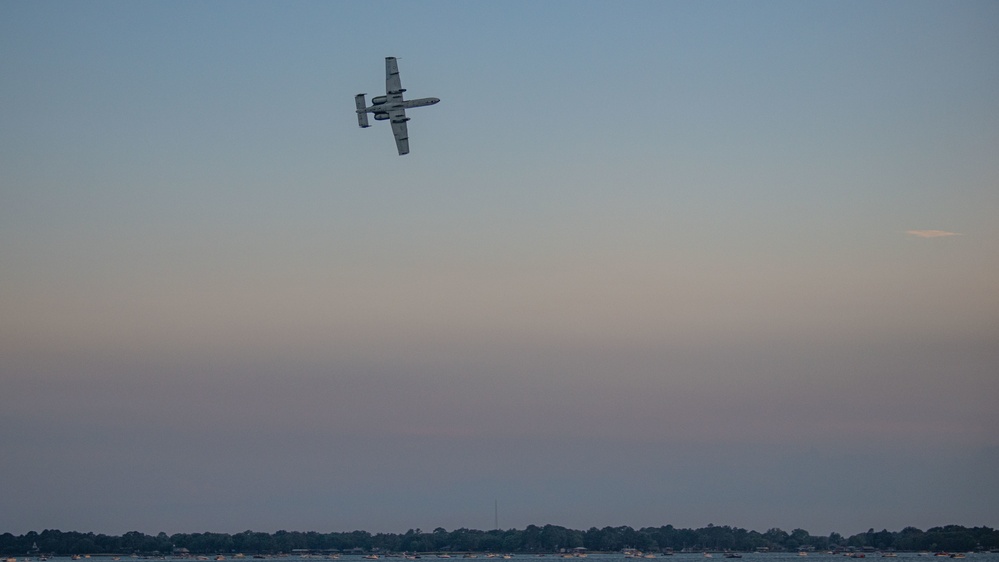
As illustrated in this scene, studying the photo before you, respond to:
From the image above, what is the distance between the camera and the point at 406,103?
132 m

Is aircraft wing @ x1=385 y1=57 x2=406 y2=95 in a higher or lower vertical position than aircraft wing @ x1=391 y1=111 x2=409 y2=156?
higher

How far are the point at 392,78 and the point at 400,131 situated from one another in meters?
4.18

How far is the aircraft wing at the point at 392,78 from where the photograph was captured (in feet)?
435

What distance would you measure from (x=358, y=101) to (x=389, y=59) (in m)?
4.12

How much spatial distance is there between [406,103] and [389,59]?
3623 mm

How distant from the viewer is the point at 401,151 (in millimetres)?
131875

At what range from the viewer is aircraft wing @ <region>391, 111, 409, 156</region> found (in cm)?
13212

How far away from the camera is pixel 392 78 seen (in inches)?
5226

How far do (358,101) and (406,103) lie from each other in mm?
4062

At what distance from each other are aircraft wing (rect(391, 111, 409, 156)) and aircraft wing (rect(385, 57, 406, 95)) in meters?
1.76

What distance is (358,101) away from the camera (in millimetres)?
134000

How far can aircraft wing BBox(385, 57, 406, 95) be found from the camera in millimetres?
132625

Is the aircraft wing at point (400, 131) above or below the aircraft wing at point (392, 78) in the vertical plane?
below

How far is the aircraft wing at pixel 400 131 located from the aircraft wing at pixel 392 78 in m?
1.76
